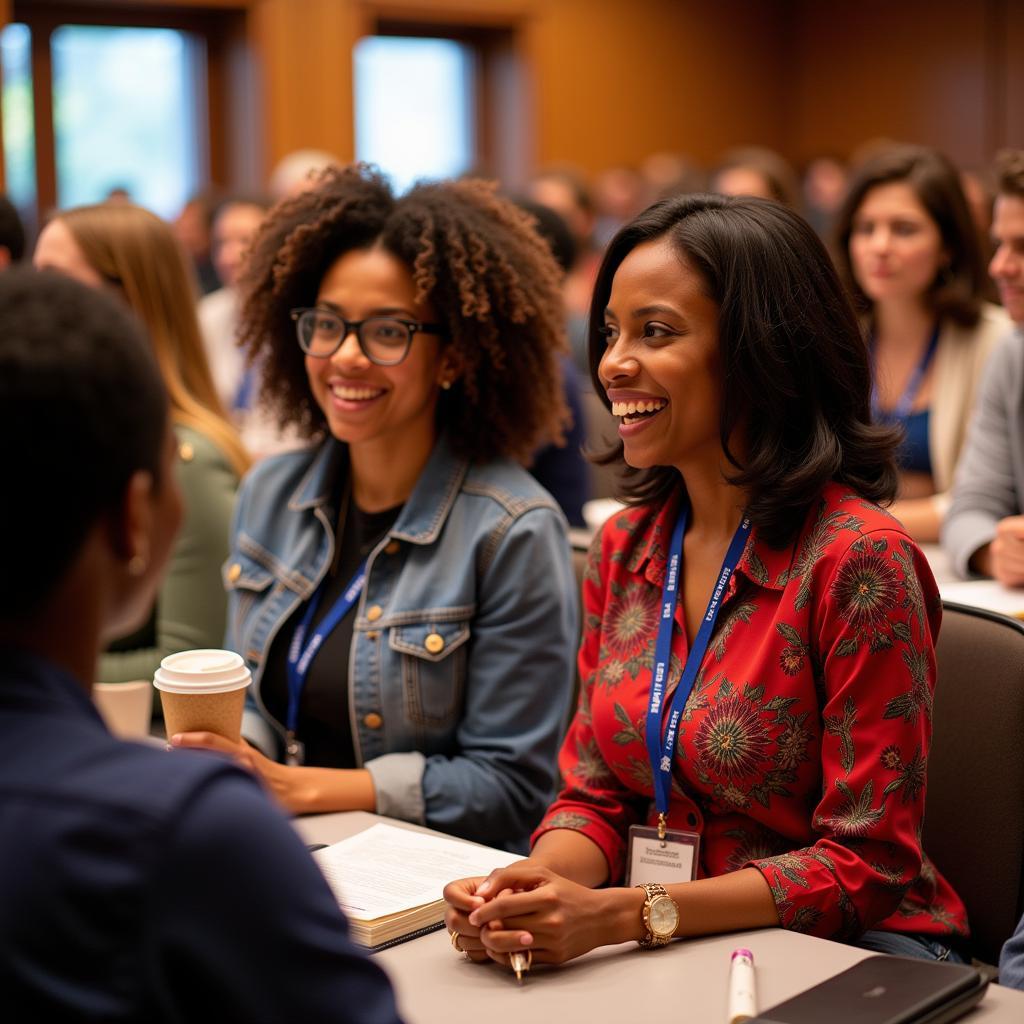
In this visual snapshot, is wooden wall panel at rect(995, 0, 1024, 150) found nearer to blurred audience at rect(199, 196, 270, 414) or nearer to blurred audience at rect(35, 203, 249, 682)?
blurred audience at rect(199, 196, 270, 414)

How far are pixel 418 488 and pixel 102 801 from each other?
4.98 ft

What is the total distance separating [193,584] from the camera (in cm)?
285

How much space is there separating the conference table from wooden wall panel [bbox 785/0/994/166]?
9.59 meters

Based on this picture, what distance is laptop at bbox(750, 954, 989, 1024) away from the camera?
4.12 ft

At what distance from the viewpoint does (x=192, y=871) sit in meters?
0.81

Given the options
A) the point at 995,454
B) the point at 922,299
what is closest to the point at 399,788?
the point at 995,454

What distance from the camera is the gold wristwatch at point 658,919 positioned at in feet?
4.93

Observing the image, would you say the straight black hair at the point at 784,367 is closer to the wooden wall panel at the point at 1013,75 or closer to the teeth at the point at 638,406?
the teeth at the point at 638,406

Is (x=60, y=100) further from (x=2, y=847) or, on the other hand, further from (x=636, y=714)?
(x=2, y=847)

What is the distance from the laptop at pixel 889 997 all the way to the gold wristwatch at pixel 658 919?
0.21 meters

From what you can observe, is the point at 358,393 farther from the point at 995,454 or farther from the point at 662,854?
the point at 995,454

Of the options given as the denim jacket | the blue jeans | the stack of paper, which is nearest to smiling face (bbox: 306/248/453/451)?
the denim jacket

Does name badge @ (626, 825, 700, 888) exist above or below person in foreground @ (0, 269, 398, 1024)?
below

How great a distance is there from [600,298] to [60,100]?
23.9 ft
